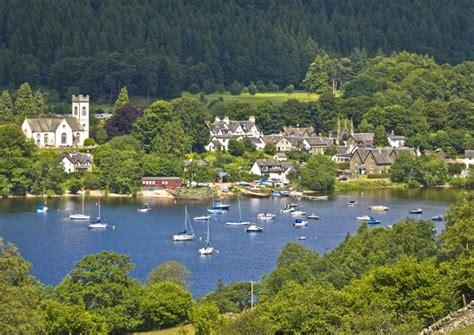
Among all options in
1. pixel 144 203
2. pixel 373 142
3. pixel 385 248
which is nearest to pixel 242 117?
pixel 373 142

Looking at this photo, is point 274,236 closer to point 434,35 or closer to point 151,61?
point 151,61

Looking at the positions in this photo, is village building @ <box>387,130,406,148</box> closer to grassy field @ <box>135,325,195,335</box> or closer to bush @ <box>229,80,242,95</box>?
bush @ <box>229,80,242,95</box>

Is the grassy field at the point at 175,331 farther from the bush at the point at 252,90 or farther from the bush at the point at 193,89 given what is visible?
the bush at the point at 252,90

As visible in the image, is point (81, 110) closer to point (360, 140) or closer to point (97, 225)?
point (360, 140)

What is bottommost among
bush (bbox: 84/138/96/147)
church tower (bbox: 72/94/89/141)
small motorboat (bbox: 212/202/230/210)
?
small motorboat (bbox: 212/202/230/210)

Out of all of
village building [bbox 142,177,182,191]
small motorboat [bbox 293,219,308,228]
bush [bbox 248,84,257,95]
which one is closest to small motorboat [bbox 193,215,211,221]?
small motorboat [bbox 293,219,308,228]
